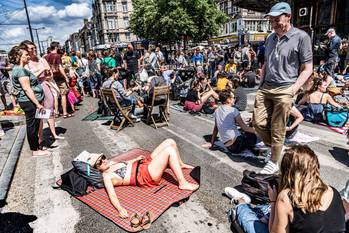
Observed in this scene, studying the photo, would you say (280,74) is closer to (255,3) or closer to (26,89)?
(26,89)

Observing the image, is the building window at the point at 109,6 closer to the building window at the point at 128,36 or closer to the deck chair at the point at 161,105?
the building window at the point at 128,36

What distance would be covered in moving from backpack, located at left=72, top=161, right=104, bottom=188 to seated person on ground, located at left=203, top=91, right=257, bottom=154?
7.16 ft

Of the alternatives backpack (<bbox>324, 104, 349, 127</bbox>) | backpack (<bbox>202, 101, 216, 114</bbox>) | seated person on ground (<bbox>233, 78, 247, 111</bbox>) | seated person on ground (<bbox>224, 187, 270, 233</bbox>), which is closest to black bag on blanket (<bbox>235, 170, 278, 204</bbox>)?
seated person on ground (<bbox>224, 187, 270, 233</bbox>)

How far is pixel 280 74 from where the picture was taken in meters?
3.35

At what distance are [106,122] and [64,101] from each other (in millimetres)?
1731

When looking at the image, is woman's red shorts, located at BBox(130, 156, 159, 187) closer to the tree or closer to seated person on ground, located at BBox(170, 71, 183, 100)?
seated person on ground, located at BBox(170, 71, 183, 100)

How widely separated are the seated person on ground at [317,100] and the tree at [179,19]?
21291 mm

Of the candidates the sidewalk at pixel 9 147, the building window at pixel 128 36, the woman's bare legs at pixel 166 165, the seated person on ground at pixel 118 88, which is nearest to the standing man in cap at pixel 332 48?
the seated person on ground at pixel 118 88

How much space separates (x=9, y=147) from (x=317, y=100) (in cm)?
706

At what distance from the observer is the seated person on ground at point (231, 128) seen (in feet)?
14.3

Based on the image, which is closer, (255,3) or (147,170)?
(147,170)

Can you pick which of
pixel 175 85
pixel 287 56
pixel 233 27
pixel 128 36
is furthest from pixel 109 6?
pixel 287 56

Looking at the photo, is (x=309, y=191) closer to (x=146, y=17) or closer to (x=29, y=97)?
(x=29, y=97)

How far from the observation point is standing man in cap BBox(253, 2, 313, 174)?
125 inches
